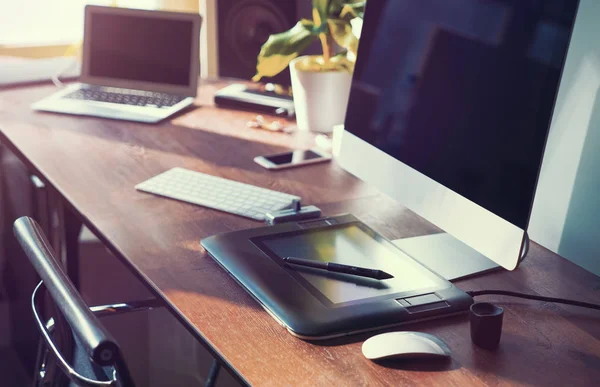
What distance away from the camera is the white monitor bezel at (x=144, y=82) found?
2146mm

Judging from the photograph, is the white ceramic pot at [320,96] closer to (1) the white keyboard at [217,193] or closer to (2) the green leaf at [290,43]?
(2) the green leaf at [290,43]

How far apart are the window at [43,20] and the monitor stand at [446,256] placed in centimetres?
157

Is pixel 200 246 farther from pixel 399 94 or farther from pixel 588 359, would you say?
pixel 588 359

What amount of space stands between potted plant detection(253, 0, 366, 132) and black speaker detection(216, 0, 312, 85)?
32 cm

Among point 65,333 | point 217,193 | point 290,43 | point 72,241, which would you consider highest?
point 290,43

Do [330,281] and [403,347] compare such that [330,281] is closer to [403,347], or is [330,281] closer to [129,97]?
[403,347]

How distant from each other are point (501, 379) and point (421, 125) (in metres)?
0.45

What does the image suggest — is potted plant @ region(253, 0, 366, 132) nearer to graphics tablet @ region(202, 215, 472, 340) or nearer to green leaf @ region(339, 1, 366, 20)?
green leaf @ region(339, 1, 366, 20)

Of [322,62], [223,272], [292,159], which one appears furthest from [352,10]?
[223,272]

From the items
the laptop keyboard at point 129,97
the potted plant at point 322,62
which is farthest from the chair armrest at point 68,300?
the laptop keyboard at point 129,97

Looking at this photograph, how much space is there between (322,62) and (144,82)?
1.79ft

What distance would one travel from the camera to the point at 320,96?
74.9 inches

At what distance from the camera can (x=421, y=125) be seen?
125 centimetres

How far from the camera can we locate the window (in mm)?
2627
